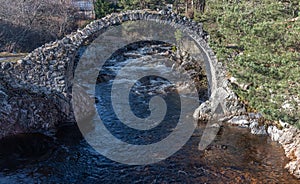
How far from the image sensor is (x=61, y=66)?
1720cm

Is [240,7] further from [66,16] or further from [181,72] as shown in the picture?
[66,16]

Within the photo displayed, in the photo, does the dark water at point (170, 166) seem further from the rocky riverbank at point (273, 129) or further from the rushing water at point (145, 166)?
the rocky riverbank at point (273, 129)

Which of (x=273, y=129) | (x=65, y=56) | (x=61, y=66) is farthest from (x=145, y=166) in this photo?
(x=65, y=56)

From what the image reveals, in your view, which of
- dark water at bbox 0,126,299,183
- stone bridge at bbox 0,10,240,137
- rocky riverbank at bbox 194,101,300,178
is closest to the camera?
dark water at bbox 0,126,299,183

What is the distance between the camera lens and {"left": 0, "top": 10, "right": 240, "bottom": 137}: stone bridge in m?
16.4

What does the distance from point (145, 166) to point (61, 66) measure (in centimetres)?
818

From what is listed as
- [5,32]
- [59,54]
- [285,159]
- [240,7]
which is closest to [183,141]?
[285,159]

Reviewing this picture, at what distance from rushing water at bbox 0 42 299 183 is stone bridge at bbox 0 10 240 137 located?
65.7 inches

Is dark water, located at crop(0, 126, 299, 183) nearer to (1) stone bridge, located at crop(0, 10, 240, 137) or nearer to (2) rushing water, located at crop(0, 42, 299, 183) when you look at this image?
(2) rushing water, located at crop(0, 42, 299, 183)

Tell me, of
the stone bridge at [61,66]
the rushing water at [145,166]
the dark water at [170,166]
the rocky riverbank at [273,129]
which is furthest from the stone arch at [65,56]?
the dark water at [170,166]

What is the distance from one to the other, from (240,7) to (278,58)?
5037mm

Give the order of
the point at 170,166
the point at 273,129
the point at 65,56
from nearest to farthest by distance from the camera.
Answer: the point at 170,166
the point at 273,129
the point at 65,56

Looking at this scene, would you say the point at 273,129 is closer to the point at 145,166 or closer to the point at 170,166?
the point at 170,166

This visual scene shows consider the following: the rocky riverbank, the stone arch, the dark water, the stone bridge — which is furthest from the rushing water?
the stone arch
